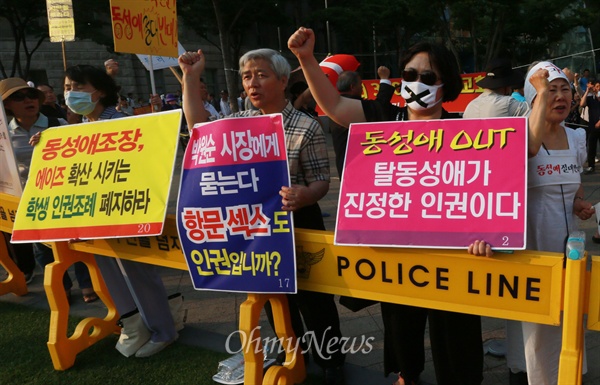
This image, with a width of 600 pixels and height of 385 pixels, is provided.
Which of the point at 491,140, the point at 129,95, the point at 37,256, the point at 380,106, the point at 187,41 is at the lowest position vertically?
the point at 37,256

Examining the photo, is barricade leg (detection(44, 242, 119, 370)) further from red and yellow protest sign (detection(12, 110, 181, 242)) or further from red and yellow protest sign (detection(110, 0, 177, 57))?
red and yellow protest sign (detection(110, 0, 177, 57))

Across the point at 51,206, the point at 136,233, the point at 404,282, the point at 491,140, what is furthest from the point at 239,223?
the point at 51,206

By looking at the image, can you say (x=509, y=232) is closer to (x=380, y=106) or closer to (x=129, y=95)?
(x=380, y=106)

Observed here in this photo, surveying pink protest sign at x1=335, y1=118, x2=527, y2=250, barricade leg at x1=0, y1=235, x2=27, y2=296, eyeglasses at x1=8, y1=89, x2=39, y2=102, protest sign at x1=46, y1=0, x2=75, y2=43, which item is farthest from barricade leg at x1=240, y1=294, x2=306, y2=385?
protest sign at x1=46, y1=0, x2=75, y2=43

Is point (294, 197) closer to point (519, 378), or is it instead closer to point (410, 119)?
point (410, 119)

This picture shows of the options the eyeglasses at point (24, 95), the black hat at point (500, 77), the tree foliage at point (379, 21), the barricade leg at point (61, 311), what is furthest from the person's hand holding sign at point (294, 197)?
the tree foliage at point (379, 21)

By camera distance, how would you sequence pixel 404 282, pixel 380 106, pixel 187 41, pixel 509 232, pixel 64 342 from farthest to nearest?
pixel 187 41 → pixel 64 342 → pixel 380 106 → pixel 404 282 → pixel 509 232

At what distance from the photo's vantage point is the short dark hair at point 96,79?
329cm

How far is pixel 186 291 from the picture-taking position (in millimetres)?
4441

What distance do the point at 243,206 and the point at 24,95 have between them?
2.55m

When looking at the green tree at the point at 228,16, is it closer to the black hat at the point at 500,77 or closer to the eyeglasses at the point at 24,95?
the eyeglasses at the point at 24,95

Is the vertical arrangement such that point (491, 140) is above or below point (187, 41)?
below

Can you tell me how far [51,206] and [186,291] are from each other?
180cm

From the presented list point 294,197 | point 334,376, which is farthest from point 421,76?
point 334,376
